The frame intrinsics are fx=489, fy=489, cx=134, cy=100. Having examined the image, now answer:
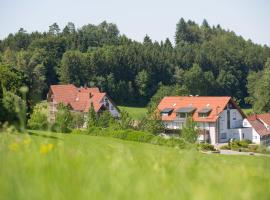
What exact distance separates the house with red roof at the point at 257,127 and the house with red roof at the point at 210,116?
759 mm

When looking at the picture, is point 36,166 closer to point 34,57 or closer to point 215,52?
point 34,57

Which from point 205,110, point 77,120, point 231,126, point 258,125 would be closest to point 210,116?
point 205,110

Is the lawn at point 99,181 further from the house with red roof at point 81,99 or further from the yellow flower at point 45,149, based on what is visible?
the house with red roof at point 81,99

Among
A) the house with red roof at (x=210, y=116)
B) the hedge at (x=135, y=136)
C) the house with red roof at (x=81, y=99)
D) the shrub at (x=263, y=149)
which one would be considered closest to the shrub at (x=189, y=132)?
the hedge at (x=135, y=136)

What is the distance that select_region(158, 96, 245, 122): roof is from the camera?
204 ft

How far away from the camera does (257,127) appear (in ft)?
213

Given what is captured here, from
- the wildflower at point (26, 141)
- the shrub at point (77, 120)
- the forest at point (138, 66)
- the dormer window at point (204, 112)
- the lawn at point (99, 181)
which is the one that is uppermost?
the forest at point (138, 66)

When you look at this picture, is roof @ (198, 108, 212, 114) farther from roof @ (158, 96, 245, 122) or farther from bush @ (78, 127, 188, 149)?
bush @ (78, 127, 188, 149)

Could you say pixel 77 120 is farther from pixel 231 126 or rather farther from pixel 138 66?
pixel 138 66

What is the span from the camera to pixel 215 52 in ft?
438

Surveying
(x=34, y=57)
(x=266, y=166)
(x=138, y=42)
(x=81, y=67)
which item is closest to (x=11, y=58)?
(x=34, y=57)

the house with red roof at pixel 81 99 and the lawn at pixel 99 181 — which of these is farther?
the house with red roof at pixel 81 99

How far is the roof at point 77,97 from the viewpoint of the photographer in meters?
67.5

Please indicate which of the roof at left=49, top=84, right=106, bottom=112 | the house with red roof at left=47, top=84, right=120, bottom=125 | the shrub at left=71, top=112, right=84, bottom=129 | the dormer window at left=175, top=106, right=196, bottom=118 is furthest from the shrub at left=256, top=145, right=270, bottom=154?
the roof at left=49, top=84, right=106, bottom=112
